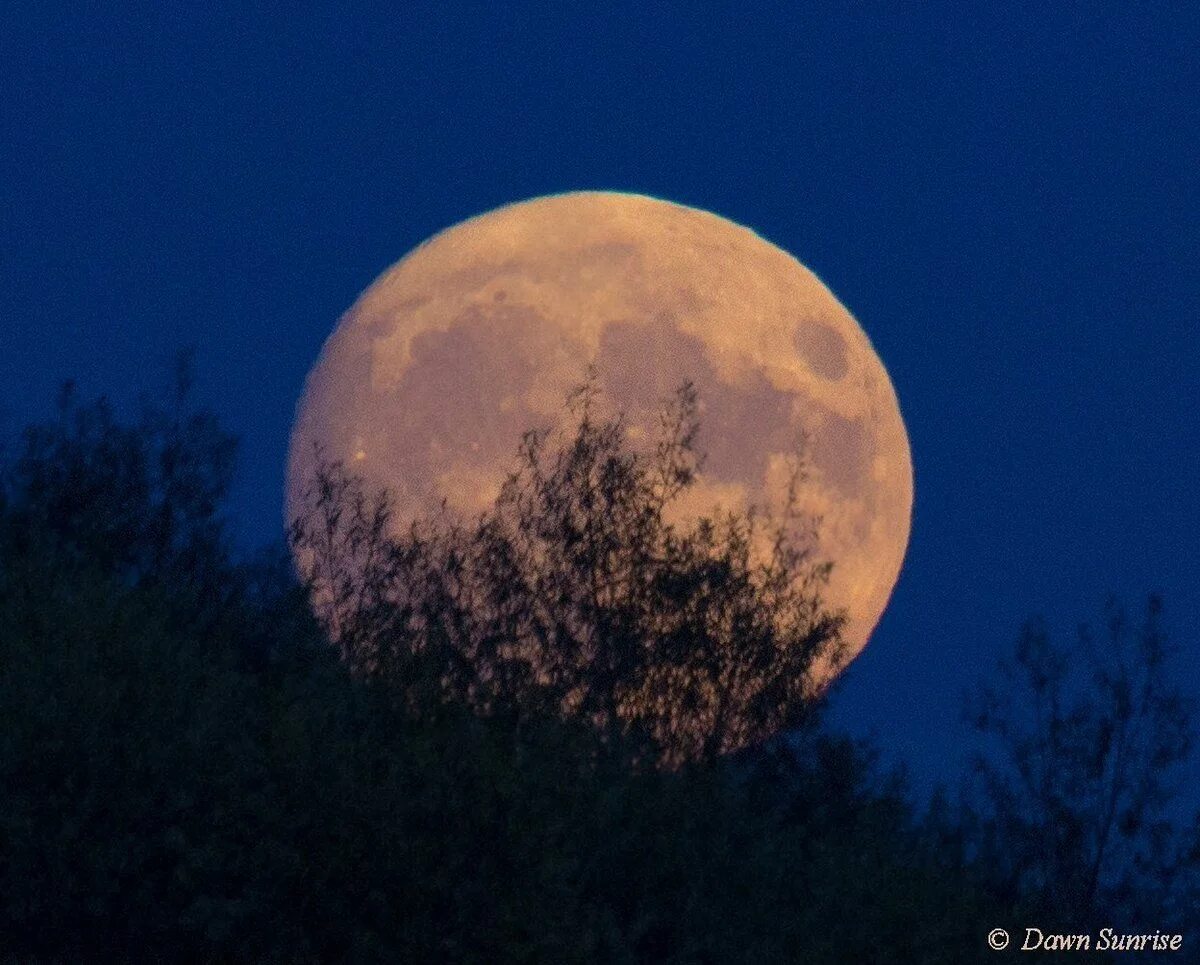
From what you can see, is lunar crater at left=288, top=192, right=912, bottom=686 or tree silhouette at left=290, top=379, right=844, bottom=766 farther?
lunar crater at left=288, top=192, right=912, bottom=686

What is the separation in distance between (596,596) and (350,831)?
5956mm

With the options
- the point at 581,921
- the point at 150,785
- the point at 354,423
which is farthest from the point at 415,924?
the point at 354,423

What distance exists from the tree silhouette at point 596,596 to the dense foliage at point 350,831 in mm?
1059

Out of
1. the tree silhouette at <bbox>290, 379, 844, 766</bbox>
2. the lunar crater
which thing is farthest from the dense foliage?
the lunar crater

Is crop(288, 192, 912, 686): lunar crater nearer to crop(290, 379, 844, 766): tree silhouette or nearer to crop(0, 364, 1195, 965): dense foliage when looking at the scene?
crop(290, 379, 844, 766): tree silhouette

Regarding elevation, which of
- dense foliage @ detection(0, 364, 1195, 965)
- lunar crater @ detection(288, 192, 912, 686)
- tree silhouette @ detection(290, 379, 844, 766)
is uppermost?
lunar crater @ detection(288, 192, 912, 686)

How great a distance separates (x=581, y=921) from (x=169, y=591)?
6.77 meters

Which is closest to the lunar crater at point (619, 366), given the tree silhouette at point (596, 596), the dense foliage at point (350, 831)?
the tree silhouette at point (596, 596)

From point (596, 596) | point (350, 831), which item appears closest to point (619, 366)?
point (596, 596)

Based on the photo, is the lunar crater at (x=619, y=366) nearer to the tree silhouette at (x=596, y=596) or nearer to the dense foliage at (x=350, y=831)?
the tree silhouette at (x=596, y=596)

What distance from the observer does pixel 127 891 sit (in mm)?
11180

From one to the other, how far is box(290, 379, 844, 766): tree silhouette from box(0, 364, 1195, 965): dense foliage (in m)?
1.06

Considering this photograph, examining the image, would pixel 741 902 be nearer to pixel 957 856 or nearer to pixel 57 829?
pixel 57 829

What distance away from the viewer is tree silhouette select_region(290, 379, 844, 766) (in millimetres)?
16922
